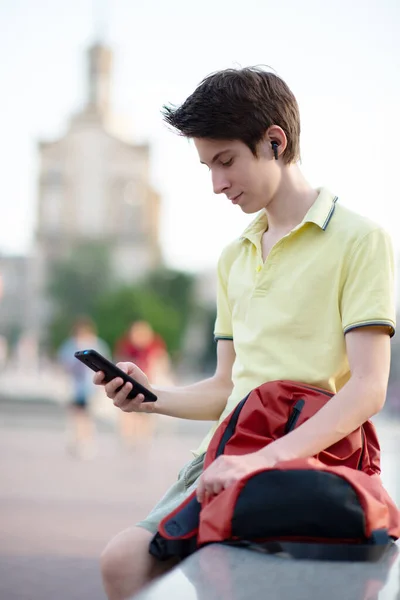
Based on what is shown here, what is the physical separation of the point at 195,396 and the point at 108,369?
260 mm

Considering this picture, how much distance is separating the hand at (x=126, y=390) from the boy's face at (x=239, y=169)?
18.5 inches

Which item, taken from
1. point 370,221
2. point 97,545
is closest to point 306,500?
point 370,221

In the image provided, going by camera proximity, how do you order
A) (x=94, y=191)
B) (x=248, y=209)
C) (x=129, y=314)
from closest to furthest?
1. (x=248, y=209)
2. (x=129, y=314)
3. (x=94, y=191)

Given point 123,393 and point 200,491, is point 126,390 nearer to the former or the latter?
point 123,393

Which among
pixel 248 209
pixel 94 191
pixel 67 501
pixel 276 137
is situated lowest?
pixel 67 501

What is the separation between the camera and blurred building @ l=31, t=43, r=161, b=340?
65.9 metres

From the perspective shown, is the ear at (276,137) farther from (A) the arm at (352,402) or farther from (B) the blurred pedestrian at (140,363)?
(B) the blurred pedestrian at (140,363)

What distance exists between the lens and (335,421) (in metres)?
1.69

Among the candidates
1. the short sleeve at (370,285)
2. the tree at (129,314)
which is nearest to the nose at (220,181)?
the short sleeve at (370,285)

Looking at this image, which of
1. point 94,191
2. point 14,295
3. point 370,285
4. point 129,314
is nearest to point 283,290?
point 370,285

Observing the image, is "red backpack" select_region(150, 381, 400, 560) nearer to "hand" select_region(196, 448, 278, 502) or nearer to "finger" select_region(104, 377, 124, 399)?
"hand" select_region(196, 448, 278, 502)

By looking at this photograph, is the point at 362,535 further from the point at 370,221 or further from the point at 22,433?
the point at 22,433

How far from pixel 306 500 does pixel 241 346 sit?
48 cm

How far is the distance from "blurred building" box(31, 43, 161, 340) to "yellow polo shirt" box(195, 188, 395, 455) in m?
63.2
